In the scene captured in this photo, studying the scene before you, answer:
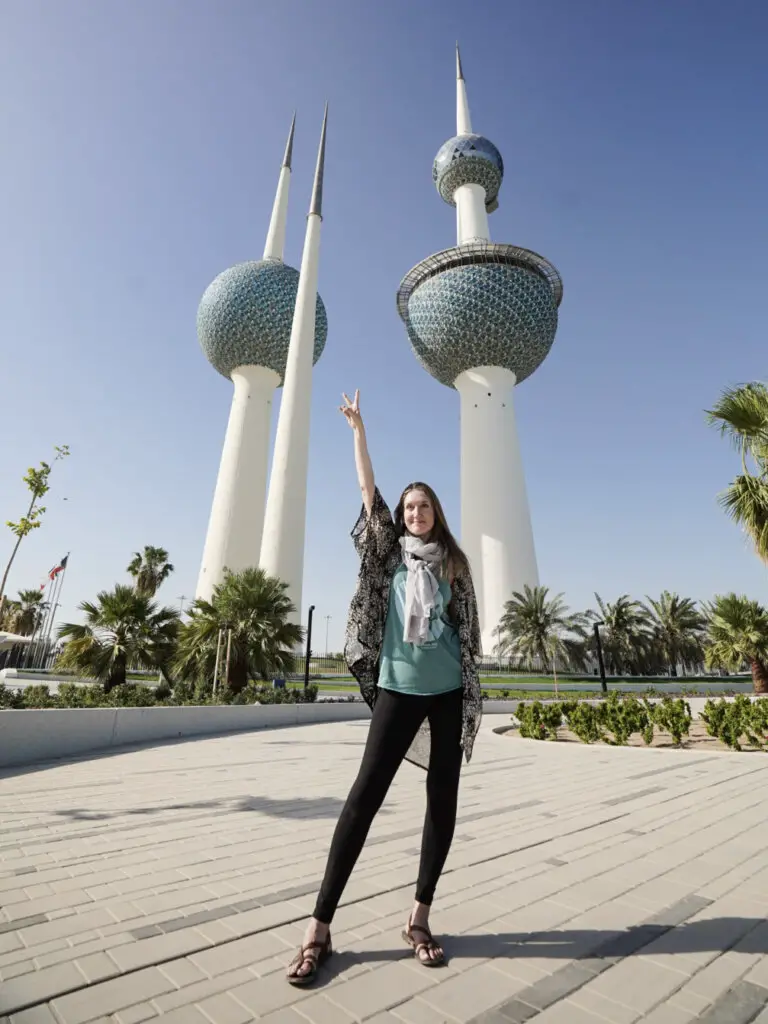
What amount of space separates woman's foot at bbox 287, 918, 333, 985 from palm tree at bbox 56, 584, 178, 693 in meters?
17.0

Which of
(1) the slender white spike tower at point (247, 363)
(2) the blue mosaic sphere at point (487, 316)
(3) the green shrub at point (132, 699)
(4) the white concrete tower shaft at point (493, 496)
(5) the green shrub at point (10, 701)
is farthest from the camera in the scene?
(2) the blue mosaic sphere at point (487, 316)

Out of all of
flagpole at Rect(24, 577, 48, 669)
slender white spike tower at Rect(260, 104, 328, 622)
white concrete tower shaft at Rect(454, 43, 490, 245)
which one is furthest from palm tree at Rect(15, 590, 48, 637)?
white concrete tower shaft at Rect(454, 43, 490, 245)

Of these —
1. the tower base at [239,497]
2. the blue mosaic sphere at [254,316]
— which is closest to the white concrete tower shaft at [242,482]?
the tower base at [239,497]

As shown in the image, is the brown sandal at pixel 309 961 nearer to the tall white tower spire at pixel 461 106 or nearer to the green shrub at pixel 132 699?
the green shrub at pixel 132 699

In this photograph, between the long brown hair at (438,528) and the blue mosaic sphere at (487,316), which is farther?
the blue mosaic sphere at (487,316)

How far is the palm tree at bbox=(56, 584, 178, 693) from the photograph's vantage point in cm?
1683

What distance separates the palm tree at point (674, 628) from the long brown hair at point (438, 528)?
48570mm

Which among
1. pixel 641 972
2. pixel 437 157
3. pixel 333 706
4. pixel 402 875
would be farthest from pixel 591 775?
pixel 437 157

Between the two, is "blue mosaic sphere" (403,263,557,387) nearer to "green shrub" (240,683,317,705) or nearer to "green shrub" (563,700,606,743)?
"green shrub" (240,683,317,705)

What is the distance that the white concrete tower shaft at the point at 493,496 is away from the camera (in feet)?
155

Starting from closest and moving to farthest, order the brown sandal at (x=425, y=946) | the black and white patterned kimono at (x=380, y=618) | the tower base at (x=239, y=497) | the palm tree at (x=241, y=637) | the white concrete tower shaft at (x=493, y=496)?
the brown sandal at (x=425, y=946) → the black and white patterned kimono at (x=380, y=618) → the palm tree at (x=241, y=637) → the tower base at (x=239, y=497) → the white concrete tower shaft at (x=493, y=496)

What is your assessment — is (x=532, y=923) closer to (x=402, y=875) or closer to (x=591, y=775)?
(x=402, y=875)

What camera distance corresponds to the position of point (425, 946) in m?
2.15

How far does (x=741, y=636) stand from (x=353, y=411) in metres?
31.8
